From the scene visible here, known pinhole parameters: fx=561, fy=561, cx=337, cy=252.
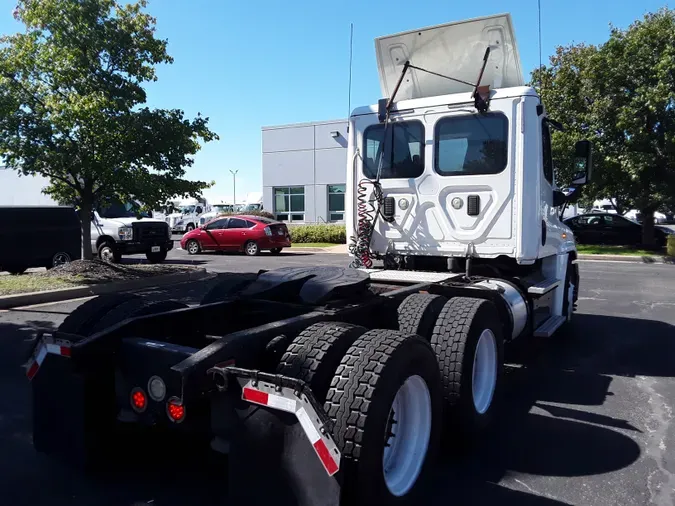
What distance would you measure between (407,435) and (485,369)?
4.82 feet

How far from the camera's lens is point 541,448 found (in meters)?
3.96

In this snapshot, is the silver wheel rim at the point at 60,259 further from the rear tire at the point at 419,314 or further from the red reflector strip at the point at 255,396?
the red reflector strip at the point at 255,396

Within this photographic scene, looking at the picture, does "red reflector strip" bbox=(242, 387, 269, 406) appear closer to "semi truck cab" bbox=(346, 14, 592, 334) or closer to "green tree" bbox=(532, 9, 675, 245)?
"semi truck cab" bbox=(346, 14, 592, 334)

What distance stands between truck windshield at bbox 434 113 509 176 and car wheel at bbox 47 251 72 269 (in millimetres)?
10282

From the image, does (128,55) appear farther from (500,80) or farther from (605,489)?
(605,489)

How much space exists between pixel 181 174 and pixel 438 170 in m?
8.21

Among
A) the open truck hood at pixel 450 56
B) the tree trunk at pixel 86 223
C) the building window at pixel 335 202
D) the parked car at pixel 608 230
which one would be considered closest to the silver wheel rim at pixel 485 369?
the open truck hood at pixel 450 56

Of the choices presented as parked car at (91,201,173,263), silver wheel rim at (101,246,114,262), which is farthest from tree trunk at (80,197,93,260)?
silver wheel rim at (101,246,114,262)

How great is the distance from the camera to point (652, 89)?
705 inches

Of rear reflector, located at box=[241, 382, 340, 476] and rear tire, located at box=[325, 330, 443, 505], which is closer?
rear reflector, located at box=[241, 382, 340, 476]

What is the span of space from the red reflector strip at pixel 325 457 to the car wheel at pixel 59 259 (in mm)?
12266

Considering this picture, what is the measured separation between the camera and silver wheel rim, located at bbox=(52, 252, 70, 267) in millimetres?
13141

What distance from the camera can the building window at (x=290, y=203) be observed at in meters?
36.6

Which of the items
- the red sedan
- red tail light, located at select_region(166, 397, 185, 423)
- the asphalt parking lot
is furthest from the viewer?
the red sedan
